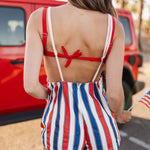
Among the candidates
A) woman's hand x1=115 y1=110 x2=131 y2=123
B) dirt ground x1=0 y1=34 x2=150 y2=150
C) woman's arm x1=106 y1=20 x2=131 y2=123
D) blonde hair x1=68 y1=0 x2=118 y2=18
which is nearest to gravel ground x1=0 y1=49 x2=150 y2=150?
dirt ground x1=0 y1=34 x2=150 y2=150

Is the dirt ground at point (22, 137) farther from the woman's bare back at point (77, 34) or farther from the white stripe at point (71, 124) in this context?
the woman's bare back at point (77, 34)

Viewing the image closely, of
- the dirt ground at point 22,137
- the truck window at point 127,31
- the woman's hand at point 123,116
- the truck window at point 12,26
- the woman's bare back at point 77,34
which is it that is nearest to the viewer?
the woman's bare back at point 77,34

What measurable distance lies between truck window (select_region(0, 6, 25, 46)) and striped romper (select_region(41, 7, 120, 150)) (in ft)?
5.88

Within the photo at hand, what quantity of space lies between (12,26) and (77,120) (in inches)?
81.0

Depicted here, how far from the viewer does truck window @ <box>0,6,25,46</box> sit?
2.74 meters

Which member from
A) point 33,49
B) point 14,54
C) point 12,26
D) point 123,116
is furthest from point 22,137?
point 33,49

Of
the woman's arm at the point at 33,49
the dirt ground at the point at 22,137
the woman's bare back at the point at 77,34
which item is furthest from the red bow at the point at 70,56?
the dirt ground at the point at 22,137

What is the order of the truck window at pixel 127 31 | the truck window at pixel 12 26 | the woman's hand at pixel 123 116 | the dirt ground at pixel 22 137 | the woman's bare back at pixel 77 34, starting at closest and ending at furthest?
the woman's bare back at pixel 77 34, the woman's hand at pixel 123 116, the truck window at pixel 12 26, the dirt ground at pixel 22 137, the truck window at pixel 127 31

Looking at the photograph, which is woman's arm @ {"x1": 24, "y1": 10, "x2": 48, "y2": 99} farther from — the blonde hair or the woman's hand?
the woman's hand

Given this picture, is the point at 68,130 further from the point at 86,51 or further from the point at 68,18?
the point at 68,18

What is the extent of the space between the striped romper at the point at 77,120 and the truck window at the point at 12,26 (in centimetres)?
179

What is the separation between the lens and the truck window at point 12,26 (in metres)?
2.74

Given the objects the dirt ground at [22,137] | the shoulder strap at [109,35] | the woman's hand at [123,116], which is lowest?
the dirt ground at [22,137]

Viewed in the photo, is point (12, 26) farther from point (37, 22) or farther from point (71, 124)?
point (71, 124)
